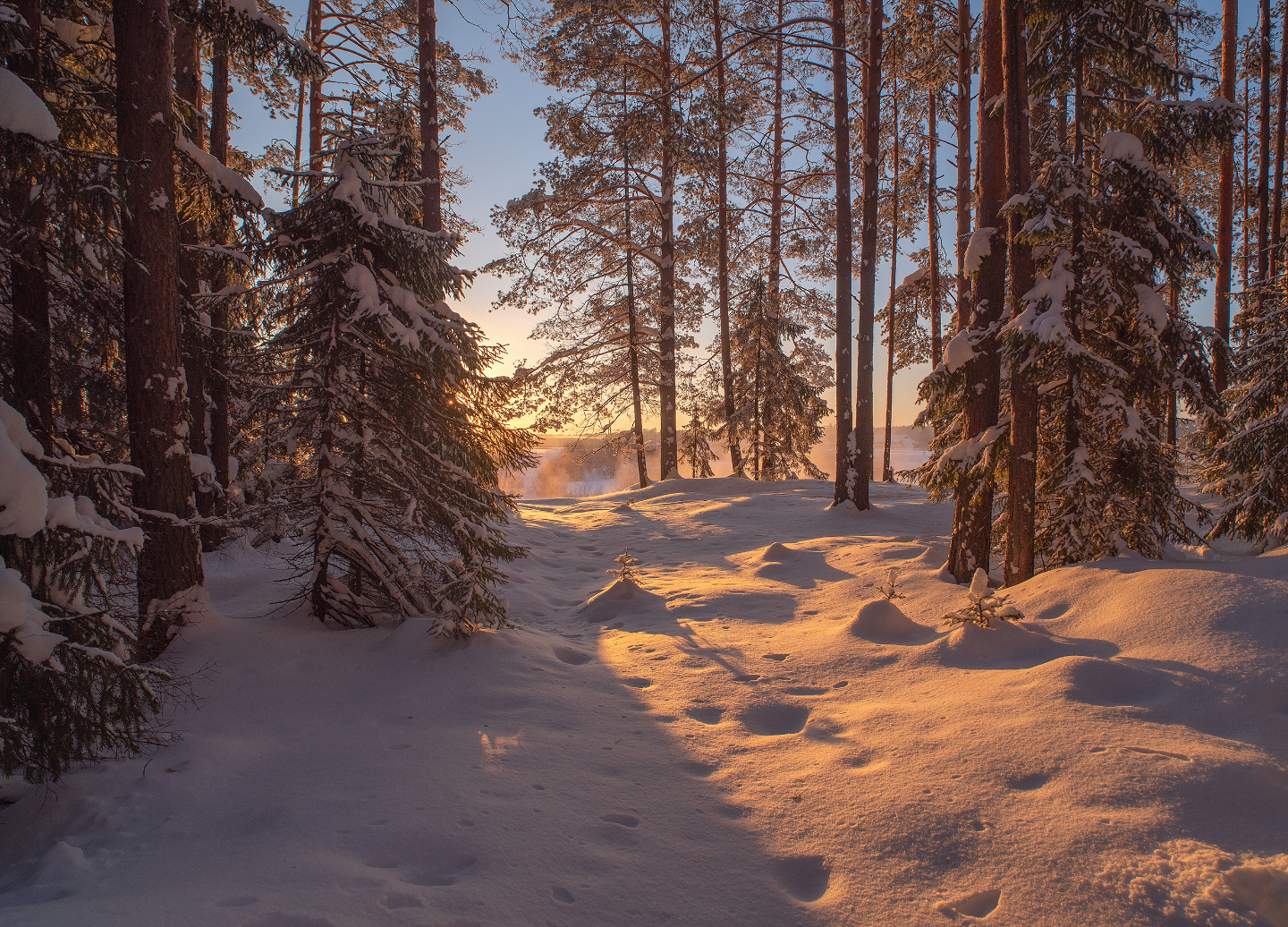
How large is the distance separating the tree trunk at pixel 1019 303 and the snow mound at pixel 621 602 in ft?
12.2

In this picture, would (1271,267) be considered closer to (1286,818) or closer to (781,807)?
(1286,818)

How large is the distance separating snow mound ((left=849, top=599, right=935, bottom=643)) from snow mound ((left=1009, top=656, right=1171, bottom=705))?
4.33ft

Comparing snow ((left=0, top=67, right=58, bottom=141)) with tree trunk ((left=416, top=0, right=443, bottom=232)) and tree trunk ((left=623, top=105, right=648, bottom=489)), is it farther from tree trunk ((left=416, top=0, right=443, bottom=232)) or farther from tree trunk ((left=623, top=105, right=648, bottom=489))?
tree trunk ((left=623, top=105, right=648, bottom=489))

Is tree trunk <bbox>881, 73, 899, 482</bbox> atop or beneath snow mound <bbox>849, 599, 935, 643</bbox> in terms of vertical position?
atop

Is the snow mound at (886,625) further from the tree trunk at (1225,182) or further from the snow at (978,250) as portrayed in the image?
the tree trunk at (1225,182)

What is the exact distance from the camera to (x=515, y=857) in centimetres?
255

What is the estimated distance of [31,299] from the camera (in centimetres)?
389

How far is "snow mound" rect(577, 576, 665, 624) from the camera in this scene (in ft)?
21.7

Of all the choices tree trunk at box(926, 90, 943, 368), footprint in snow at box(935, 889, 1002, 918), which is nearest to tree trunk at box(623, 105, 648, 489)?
tree trunk at box(926, 90, 943, 368)

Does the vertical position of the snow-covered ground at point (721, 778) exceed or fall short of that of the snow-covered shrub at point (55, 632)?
it falls short

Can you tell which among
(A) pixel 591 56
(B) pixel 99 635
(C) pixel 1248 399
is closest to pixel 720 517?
(C) pixel 1248 399

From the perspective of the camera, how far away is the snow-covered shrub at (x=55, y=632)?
2740mm

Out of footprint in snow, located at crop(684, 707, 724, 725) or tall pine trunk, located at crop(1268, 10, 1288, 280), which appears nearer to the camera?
footprint in snow, located at crop(684, 707, 724, 725)

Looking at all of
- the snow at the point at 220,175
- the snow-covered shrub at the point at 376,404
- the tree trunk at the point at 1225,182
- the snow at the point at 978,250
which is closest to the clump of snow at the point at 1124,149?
the snow at the point at 978,250
